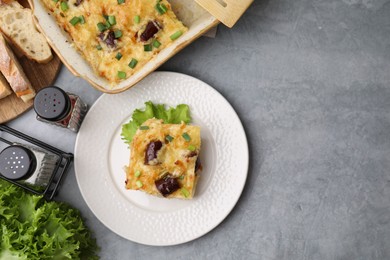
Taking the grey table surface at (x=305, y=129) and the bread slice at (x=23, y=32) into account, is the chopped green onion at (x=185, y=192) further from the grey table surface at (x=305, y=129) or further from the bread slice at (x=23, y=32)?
the bread slice at (x=23, y=32)

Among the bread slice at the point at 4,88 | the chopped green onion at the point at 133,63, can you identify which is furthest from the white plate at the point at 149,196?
the bread slice at the point at 4,88

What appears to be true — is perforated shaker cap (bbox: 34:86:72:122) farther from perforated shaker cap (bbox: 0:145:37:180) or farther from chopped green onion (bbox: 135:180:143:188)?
chopped green onion (bbox: 135:180:143:188)

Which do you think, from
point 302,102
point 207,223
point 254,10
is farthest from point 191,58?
point 207,223

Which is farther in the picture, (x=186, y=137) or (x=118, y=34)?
(x=118, y=34)

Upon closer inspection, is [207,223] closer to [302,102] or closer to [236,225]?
[236,225]

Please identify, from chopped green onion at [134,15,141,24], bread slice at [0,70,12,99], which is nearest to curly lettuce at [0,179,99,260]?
bread slice at [0,70,12,99]

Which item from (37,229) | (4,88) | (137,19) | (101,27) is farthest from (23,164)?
(137,19)

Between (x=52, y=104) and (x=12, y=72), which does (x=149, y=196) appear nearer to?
(x=52, y=104)
